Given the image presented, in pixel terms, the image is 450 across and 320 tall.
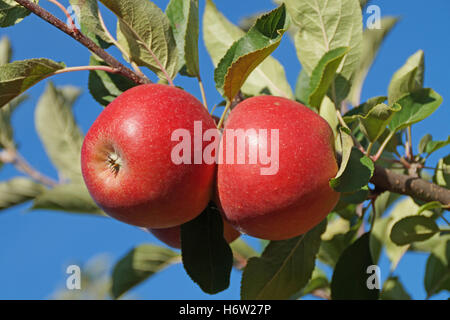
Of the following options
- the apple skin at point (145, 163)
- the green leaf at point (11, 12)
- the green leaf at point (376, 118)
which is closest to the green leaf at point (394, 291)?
the green leaf at point (376, 118)

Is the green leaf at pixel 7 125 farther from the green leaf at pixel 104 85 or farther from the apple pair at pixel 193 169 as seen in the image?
the apple pair at pixel 193 169

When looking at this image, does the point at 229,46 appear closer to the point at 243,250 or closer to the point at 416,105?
the point at 416,105

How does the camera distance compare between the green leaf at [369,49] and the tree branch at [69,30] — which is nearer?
the tree branch at [69,30]

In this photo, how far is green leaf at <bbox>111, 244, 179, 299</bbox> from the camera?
1743 mm

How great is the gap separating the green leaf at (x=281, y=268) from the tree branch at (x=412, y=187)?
24cm

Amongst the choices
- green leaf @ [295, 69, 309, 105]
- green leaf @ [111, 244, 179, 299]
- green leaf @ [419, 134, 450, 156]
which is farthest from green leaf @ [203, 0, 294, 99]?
green leaf @ [111, 244, 179, 299]

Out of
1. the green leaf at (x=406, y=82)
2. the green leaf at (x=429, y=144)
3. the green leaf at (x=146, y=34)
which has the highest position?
the green leaf at (x=146, y=34)

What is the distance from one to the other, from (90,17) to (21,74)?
0.26m

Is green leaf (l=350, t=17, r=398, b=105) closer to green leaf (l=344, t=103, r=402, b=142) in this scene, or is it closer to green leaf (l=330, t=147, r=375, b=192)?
green leaf (l=344, t=103, r=402, b=142)

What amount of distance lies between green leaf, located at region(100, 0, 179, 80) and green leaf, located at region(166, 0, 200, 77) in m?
0.04

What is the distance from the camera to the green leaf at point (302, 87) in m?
A: 1.58

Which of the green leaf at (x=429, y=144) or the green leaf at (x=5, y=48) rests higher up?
the green leaf at (x=5, y=48)

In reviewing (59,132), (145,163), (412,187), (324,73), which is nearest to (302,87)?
(324,73)

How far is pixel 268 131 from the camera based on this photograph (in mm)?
1062
